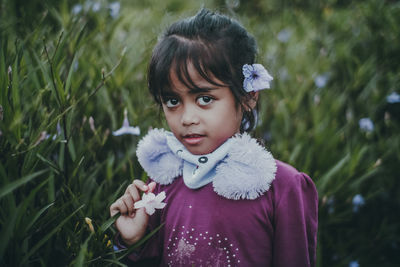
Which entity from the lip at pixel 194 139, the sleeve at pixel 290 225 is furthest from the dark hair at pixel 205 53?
the sleeve at pixel 290 225

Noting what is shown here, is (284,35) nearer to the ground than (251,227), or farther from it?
farther from it

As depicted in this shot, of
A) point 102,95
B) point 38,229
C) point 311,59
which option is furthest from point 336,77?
point 38,229

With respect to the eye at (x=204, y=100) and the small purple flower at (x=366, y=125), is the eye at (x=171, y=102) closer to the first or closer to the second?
the eye at (x=204, y=100)

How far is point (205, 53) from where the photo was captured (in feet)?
2.49

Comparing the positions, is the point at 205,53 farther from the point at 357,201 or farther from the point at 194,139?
the point at 357,201

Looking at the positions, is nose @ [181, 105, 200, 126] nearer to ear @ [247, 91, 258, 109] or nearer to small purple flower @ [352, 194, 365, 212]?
ear @ [247, 91, 258, 109]

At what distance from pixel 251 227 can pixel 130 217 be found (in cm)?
30

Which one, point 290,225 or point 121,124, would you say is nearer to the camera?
point 290,225

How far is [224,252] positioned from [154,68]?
1.51 feet

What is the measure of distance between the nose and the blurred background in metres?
0.29

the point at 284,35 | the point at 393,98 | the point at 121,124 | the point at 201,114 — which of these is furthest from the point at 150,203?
the point at 284,35

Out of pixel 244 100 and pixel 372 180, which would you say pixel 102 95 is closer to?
pixel 244 100

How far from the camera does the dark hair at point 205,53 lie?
29.6 inches

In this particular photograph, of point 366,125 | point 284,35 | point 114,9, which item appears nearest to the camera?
point 366,125
